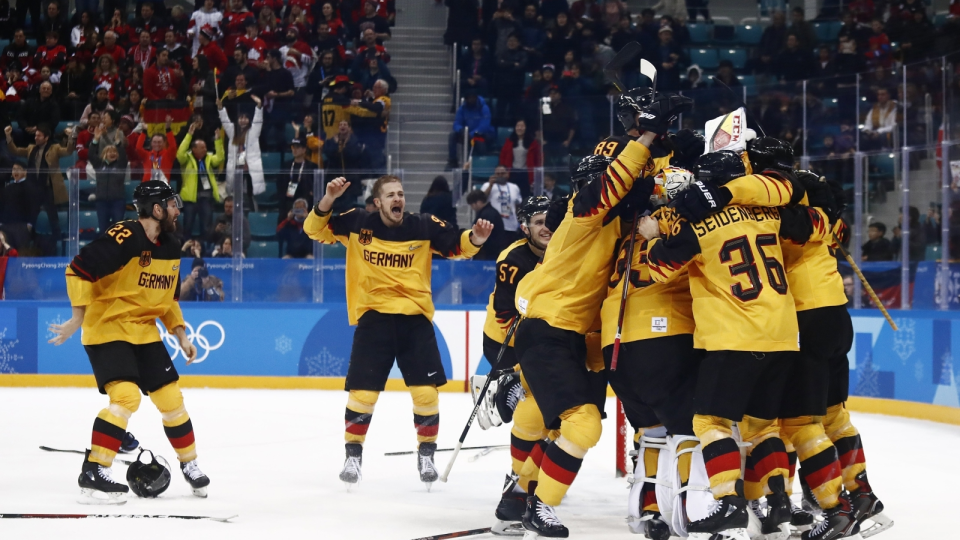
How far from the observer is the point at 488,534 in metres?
4.49

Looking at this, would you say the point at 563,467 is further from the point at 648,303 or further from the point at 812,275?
the point at 812,275

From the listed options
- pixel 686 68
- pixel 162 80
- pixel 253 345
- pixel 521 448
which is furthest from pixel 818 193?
pixel 162 80

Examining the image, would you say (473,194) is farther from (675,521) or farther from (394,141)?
(675,521)

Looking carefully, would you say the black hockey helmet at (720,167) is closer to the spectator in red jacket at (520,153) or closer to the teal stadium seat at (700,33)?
the spectator in red jacket at (520,153)

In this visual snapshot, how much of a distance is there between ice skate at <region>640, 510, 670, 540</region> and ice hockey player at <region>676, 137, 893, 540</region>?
1.75 ft

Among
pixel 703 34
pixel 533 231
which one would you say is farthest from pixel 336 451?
pixel 703 34

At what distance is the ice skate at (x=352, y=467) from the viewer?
552cm

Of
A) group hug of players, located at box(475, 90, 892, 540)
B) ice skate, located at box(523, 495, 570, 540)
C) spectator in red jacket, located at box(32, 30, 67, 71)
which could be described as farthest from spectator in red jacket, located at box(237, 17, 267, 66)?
ice skate, located at box(523, 495, 570, 540)

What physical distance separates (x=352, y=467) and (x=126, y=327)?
1.35 meters

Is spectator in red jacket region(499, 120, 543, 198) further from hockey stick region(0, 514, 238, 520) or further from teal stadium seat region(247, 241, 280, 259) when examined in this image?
hockey stick region(0, 514, 238, 520)

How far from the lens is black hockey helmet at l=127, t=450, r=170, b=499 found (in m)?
5.18

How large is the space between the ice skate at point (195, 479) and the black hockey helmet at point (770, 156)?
2.99 m

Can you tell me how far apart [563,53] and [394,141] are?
3.77m

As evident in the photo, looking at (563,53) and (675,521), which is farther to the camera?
(563,53)
